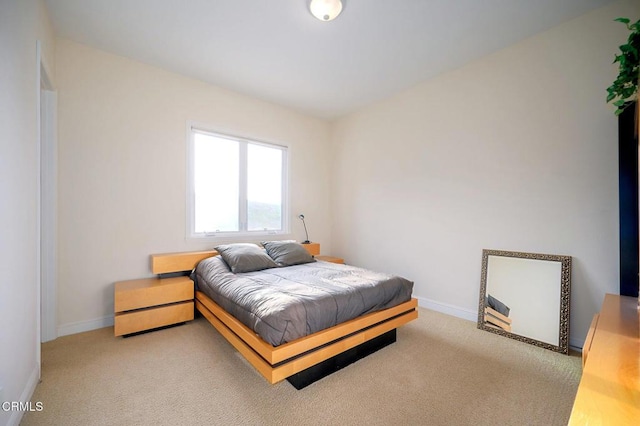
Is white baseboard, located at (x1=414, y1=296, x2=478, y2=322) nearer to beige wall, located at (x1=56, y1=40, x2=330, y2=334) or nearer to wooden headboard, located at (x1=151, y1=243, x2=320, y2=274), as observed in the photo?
wooden headboard, located at (x1=151, y1=243, x2=320, y2=274)

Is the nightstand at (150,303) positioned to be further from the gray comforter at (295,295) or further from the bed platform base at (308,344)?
the bed platform base at (308,344)

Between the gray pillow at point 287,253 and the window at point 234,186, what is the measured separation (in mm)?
675

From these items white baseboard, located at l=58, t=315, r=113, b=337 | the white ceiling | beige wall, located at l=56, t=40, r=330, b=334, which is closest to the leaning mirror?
the white ceiling

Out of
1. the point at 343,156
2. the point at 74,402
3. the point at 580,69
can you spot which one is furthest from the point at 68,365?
the point at 580,69

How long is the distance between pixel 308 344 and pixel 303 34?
9.00 feet

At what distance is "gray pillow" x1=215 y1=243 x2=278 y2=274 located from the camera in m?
2.93

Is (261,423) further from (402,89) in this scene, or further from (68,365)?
(402,89)

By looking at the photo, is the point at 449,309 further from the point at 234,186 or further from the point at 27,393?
the point at 27,393

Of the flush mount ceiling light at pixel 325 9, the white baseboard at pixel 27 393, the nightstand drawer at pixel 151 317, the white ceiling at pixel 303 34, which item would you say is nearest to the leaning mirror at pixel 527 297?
the white ceiling at pixel 303 34

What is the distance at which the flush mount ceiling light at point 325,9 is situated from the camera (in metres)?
2.15

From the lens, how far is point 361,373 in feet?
6.72

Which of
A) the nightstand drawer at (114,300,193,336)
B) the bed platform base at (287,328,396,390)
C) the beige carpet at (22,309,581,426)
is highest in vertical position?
the nightstand drawer at (114,300,193,336)

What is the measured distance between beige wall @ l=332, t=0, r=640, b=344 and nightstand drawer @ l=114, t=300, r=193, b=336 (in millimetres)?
2617

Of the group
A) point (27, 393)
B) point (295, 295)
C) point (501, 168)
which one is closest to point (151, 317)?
point (27, 393)
